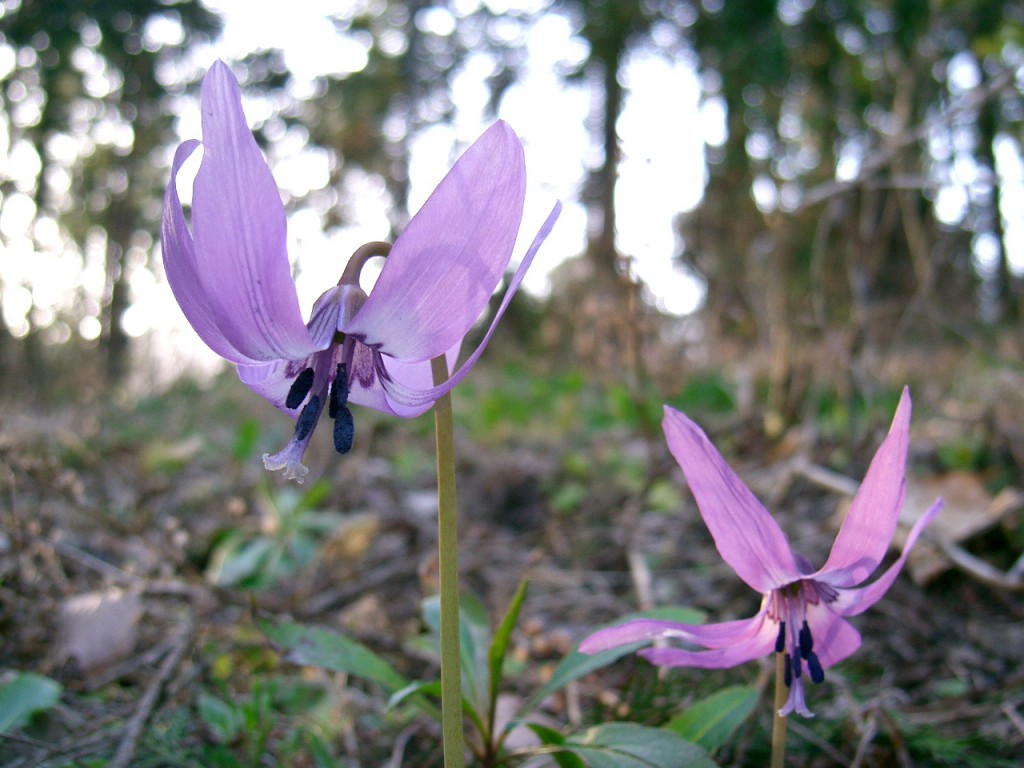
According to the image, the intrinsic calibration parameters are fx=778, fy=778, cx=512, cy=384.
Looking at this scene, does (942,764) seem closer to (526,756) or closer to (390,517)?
(526,756)

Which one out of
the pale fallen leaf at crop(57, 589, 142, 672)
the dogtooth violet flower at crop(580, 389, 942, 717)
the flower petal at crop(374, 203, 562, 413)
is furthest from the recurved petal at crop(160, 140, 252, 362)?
the pale fallen leaf at crop(57, 589, 142, 672)

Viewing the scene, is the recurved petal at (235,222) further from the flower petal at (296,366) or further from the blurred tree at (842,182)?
the blurred tree at (842,182)

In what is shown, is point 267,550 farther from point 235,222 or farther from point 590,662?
point 235,222

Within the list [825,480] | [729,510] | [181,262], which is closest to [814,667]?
[729,510]

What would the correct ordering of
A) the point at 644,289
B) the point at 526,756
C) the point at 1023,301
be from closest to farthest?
the point at 526,756, the point at 644,289, the point at 1023,301

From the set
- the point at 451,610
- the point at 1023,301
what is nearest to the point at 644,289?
the point at 1023,301

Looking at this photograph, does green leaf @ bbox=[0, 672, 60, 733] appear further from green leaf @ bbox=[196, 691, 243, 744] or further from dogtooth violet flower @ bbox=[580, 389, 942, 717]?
dogtooth violet flower @ bbox=[580, 389, 942, 717]
